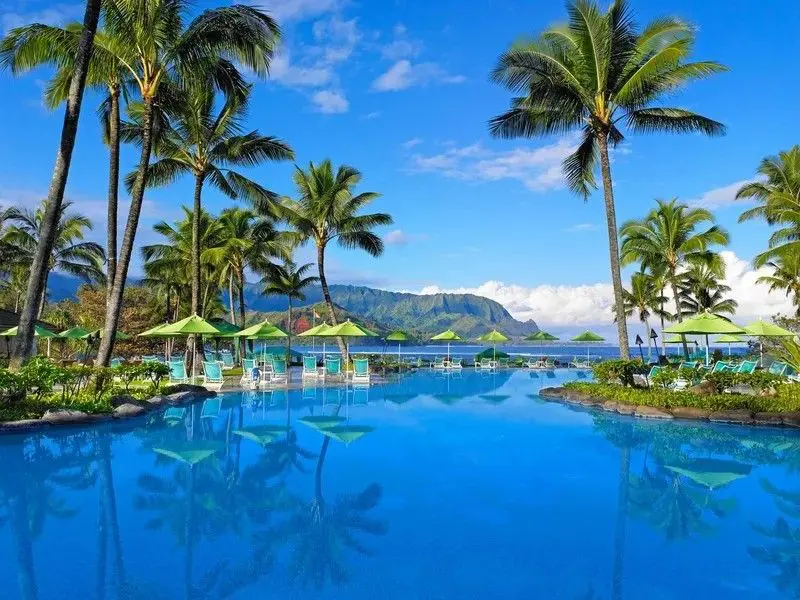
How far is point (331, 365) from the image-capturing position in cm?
2225

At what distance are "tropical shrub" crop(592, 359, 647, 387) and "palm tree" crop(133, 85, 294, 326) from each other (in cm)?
1308

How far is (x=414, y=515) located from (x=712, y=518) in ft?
10.5

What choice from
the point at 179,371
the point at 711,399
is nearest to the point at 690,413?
the point at 711,399

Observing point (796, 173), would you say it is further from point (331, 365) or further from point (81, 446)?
point (81, 446)

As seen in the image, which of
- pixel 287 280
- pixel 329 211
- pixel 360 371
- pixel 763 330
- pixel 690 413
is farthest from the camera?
pixel 287 280

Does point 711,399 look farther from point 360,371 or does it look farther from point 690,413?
point 360,371

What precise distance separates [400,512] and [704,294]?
32498mm

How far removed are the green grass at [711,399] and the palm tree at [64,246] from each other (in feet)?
84.5

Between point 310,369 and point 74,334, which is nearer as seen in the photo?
point 74,334

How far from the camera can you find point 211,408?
14.8m

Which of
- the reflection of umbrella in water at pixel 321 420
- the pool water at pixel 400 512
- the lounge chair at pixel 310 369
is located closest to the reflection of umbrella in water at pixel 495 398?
the pool water at pixel 400 512

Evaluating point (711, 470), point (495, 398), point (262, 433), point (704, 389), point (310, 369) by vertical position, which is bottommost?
point (711, 470)

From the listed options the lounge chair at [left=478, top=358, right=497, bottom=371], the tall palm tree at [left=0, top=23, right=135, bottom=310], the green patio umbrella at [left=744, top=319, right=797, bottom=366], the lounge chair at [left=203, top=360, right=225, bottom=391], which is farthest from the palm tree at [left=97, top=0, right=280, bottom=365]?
the lounge chair at [left=478, top=358, right=497, bottom=371]

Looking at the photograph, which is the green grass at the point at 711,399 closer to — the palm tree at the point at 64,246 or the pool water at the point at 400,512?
the pool water at the point at 400,512
